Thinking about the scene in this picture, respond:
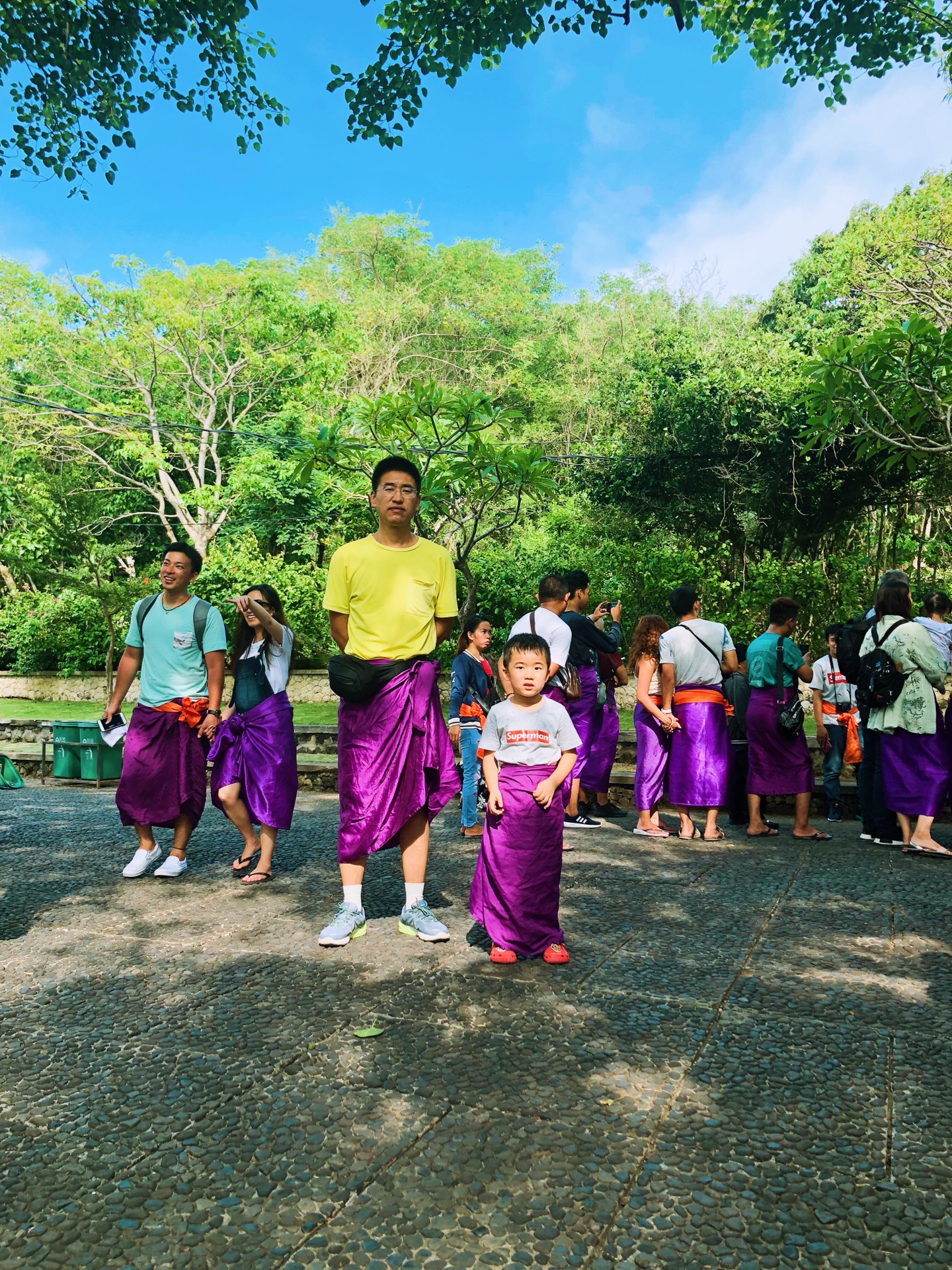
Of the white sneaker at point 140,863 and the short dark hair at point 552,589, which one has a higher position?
the short dark hair at point 552,589

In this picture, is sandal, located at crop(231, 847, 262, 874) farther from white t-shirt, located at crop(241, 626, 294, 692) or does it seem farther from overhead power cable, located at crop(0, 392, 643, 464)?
overhead power cable, located at crop(0, 392, 643, 464)

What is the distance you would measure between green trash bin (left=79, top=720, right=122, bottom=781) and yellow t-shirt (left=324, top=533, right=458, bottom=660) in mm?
7461

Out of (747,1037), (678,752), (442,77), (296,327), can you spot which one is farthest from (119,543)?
(747,1037)

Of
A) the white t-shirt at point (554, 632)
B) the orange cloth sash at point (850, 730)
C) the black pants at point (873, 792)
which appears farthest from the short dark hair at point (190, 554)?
the orange cloth sash at point (850, 730)

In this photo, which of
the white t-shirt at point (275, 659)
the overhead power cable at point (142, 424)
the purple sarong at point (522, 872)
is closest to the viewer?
the purple sarong at point (522, 872)

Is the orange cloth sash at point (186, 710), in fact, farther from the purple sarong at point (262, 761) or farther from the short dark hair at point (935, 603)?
the short dark hair at point (935, 603)

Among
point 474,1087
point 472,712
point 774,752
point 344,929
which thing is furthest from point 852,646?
point 474,1087

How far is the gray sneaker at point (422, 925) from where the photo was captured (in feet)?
13.9

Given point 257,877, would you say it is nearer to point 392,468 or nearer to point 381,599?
point 381,599

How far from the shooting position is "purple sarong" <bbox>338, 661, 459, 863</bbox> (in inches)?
168

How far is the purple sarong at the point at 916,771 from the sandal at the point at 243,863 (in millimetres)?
4103

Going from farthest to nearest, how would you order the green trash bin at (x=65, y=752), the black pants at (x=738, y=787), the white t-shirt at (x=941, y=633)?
1. the green trash bin at (x=65, y=752)
2. the black pants at (x=738, y=787)
3. the white t-shirt at (x=941, y=633)

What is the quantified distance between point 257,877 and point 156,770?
2.73 feet

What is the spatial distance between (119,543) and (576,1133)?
2390 cm
